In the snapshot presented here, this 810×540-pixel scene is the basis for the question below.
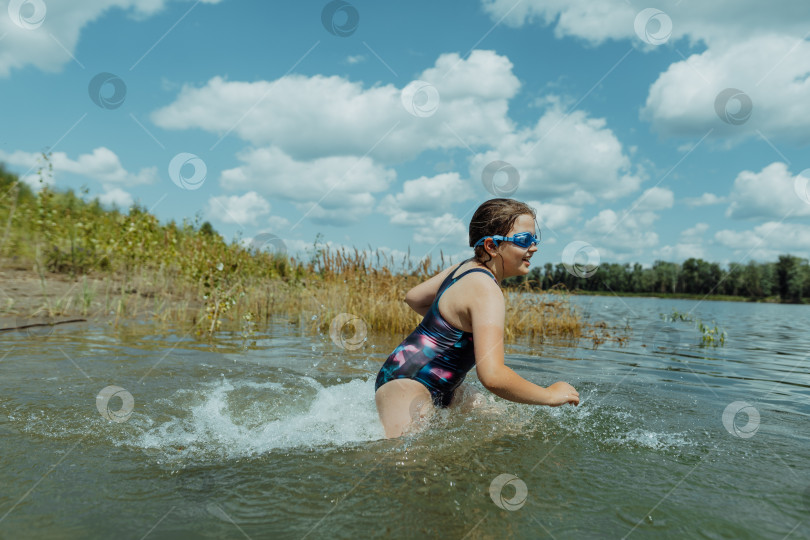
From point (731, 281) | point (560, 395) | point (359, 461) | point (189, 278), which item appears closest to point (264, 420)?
point (359, 461)

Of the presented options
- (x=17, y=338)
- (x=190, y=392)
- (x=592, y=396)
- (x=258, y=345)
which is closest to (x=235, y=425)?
(x=190, y=392)

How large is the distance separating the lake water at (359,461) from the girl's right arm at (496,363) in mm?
488

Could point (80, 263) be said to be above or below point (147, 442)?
above

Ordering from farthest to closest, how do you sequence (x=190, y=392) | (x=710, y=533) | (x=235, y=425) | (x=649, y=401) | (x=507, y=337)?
(x=507, y=337) < (x=649, y=401) < (x=190, y=392) < (x=235, y=425) < (x=710, y=533)

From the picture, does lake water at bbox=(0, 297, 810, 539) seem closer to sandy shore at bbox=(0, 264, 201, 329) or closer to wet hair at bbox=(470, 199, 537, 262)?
wet hair at bbox=(470, 199, 537, 262)

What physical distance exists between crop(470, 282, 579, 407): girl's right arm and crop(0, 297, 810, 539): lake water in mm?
488

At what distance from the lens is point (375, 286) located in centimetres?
1180

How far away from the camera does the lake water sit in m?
2.45

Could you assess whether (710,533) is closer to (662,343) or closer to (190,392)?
(190,392)

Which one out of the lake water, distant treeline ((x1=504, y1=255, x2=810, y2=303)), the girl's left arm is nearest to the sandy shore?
the lake water

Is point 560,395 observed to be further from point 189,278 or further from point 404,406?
point 189,278

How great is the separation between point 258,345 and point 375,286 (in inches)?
145

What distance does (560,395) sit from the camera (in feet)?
10.1

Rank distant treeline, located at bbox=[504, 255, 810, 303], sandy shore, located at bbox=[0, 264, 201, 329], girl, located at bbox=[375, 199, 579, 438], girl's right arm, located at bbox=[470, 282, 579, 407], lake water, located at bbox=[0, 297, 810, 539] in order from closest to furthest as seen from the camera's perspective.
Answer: lake water, located at bbox=[0, 297, 810, 539] < girl's right arm, located at bbox=[470, 282, 579, 407] < girl, located at bbox=[375, 199, 579, 438] < sandy shore, located at bbox=[0, 264, 201, 329] < distant treeline, located at bbox=[504, 255, 810, 303]
